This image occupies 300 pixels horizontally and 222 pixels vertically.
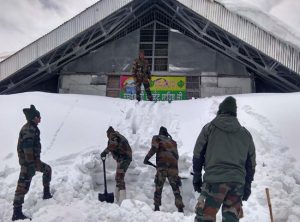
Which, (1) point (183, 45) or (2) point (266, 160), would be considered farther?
(1) point (183, 45)

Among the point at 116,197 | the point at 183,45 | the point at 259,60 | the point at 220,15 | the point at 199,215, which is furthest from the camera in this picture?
the point at 183,45

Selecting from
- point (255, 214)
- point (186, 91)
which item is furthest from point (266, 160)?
point (186, 91)

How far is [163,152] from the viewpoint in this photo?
818 cm

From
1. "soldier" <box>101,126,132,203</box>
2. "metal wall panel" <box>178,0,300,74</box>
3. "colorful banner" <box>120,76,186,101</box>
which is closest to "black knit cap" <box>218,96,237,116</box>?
"soldier" <box>101,126,132,203</box>

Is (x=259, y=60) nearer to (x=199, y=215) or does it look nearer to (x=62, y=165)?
(x=62, y=165)

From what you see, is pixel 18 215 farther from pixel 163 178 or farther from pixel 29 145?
pixel 163 178

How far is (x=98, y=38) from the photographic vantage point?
16.5 m

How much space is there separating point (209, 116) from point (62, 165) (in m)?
4.53

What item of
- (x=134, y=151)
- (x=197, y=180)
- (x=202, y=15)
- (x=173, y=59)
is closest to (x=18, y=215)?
(x=197, y=180)

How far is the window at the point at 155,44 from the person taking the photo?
685 inches

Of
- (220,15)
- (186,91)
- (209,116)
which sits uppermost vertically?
(220,15)

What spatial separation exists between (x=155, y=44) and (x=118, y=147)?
956cm

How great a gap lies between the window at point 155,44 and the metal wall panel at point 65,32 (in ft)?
8.95

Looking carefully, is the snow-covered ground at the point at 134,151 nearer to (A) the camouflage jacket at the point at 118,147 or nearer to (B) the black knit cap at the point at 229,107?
(A) the camouflage jacket at the point at 118,147
